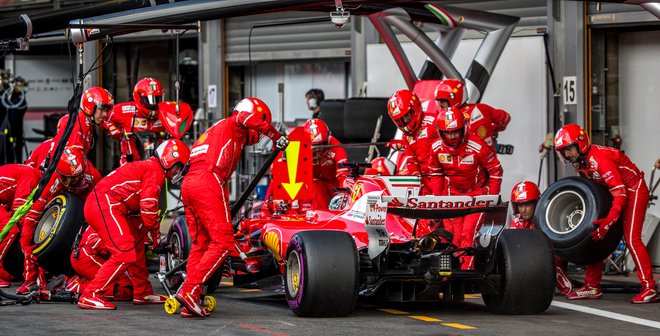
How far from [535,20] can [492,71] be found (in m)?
2.14

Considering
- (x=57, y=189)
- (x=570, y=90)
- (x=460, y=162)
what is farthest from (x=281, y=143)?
(x=570, y=90)

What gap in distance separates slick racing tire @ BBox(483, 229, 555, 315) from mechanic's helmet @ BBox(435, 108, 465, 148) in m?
2.46

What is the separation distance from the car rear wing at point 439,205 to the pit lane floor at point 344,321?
93cm

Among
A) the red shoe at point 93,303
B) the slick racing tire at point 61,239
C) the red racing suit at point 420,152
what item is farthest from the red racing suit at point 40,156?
the red racing suit at point 420,152

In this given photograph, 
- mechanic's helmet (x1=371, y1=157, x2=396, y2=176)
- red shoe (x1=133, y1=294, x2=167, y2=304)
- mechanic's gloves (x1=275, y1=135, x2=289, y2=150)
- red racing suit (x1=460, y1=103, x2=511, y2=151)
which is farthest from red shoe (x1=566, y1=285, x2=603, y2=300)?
red shoe (x1=133, y1=294, x2=167, y2=304)

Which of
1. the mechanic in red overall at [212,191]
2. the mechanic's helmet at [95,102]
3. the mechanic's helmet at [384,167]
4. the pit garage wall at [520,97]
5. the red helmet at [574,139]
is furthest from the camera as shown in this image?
the pit garage wall at [520,97]

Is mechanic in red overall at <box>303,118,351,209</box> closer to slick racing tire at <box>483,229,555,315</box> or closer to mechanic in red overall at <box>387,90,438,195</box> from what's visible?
mechanic in red overall at <box>387,90,438,195</box>

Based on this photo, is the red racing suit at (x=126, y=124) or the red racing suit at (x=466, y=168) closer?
the red racing suit at (x=466, y=168)

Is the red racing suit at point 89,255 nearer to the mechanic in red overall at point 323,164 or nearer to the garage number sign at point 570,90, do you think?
the mechanic in red overall at point 323,164

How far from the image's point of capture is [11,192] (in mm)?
15008

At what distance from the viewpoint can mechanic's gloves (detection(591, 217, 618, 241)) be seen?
1335cm

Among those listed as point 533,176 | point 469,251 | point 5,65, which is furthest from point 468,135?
point 5,65

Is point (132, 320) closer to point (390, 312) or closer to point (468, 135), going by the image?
point (390, 312)

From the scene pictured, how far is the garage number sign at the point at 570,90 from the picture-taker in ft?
61.2
